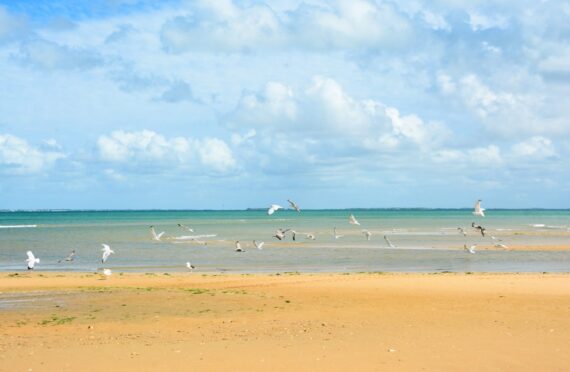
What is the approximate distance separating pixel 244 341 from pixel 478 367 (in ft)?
14.6

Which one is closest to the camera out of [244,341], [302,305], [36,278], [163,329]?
[244,341]

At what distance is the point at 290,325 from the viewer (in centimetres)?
1533

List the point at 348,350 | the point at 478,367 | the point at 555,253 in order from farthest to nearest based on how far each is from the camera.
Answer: the point at 555,253 → the point at 348,350 → the point at 478,367

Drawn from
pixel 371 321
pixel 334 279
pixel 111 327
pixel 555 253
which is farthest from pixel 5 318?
pixel 555 253

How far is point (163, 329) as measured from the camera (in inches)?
600

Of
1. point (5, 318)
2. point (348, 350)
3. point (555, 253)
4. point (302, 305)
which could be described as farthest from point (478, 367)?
point (555, 253)

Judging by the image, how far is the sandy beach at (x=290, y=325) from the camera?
11633 millimetres

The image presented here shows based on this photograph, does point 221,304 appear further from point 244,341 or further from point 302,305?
point 244,341

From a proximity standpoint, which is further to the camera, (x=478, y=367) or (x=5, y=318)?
(x=5, y=318)

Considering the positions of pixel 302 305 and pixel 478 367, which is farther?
pixel 302 305

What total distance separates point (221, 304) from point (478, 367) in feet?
30.6

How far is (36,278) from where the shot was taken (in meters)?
28.2

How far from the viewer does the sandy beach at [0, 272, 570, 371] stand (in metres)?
11.6

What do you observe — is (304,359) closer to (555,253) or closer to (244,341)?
(244,341)
